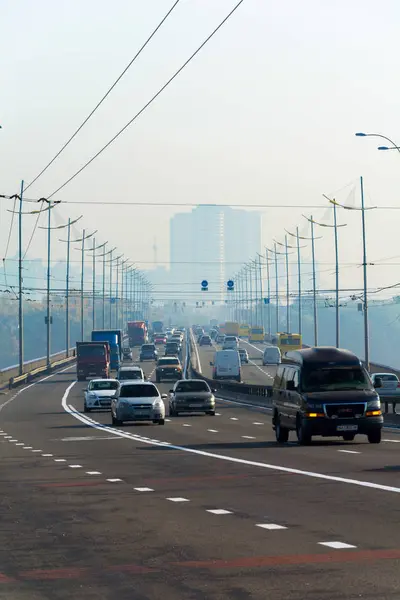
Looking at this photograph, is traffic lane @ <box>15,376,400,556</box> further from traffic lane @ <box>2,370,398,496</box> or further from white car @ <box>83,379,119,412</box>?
white car @ <box>83,379,119,412</box>

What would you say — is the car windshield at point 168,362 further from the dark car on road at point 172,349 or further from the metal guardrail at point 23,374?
the dark car on road at point 172,349

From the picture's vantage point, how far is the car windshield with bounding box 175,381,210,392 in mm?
51416

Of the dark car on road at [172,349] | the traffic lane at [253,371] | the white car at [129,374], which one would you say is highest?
the dark car on road at [172,349]

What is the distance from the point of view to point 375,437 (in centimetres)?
2888

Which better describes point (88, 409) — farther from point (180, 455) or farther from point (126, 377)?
point (180, 455)

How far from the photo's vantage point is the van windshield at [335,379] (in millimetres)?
28781

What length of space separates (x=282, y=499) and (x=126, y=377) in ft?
190

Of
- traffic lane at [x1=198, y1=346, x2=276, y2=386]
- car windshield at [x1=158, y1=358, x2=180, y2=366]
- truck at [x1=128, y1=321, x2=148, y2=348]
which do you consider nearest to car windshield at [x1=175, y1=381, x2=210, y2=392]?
traffic lane at [x1=198, y1=346, x2=276, y2=386]

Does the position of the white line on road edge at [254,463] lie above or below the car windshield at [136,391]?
below

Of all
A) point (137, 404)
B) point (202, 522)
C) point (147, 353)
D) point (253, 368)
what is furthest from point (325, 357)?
point (147, 353)

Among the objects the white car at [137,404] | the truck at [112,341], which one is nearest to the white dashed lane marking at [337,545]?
the white car at [137,404]

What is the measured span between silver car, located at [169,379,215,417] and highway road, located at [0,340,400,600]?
2087 centimetres

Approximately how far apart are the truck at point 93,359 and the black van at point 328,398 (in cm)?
6420

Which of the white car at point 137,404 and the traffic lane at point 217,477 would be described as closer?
the traffic lane at point 217,477
